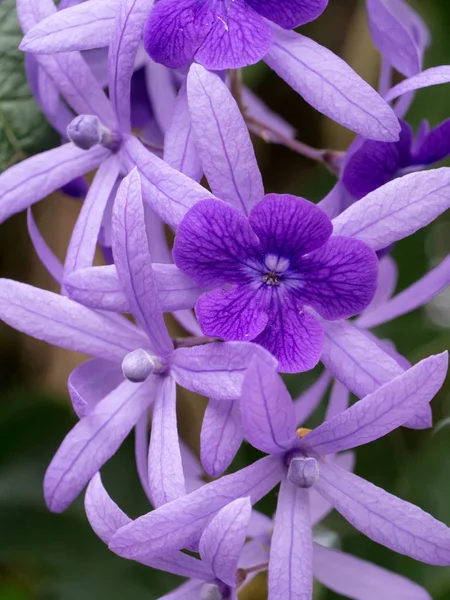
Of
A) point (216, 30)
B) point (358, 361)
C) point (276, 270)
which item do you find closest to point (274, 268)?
point (276, 270)

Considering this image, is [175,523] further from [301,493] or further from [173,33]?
[173,33]

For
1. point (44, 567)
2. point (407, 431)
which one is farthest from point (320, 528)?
point (44, 567)

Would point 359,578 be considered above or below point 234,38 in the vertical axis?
below

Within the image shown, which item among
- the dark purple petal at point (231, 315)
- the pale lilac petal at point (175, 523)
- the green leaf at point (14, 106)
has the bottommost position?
the pale lilac petal at point (175, 523)

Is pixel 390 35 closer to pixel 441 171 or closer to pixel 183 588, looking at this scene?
pixel 441 171

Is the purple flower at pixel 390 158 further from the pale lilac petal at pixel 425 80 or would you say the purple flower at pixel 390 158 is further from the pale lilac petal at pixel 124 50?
the pale lilac petal at pixel 124 50

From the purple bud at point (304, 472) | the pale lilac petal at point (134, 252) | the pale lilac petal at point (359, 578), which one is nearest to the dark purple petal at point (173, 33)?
the pale lilac petal at point (134, 252)
